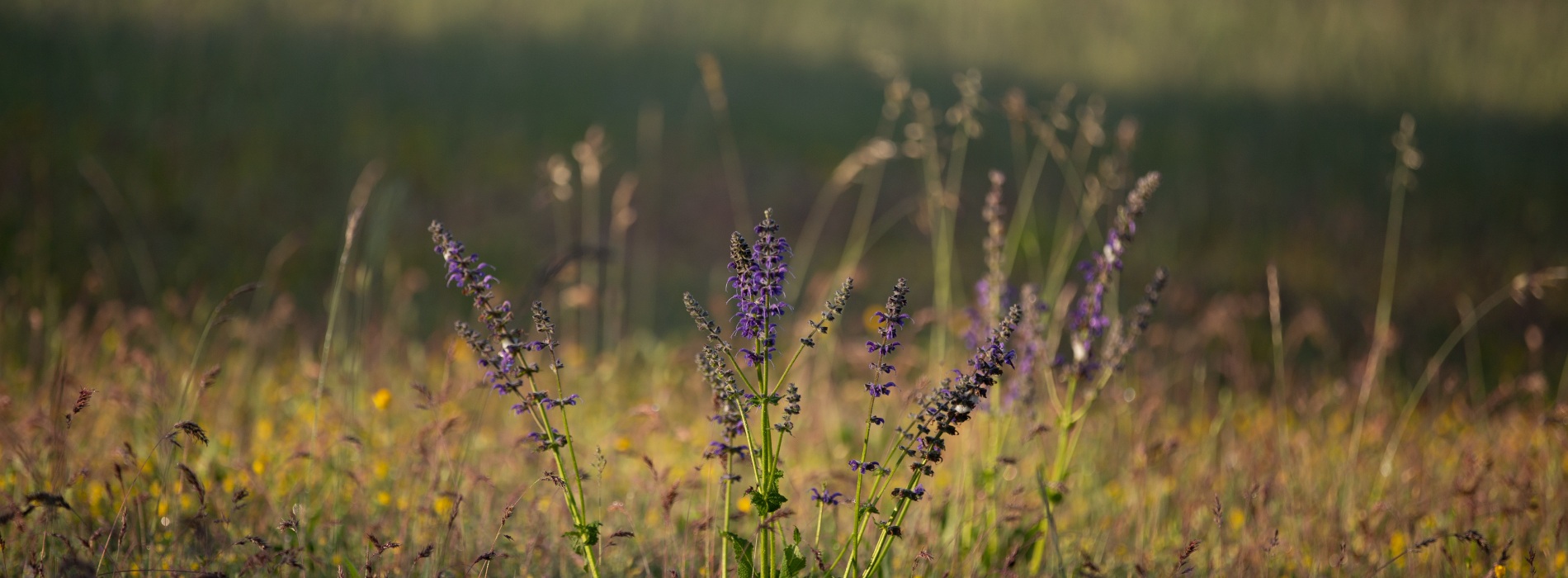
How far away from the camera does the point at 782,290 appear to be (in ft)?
5.42

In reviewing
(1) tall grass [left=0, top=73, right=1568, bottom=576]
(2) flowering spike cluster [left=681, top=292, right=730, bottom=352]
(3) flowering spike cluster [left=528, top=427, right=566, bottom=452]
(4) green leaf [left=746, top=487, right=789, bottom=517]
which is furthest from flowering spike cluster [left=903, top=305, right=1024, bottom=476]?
(3) flowering spike cluster [left=528, top=427, right=566, bottom=452]

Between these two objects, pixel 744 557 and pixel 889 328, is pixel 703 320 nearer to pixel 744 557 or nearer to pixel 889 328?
pixel 889 328

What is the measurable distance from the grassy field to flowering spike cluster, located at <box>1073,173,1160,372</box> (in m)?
0.01

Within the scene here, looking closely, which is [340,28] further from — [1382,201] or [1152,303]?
[1382,201]

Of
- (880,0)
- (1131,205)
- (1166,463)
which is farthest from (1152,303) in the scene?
(880,0)

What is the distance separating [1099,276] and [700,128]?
17.8ft

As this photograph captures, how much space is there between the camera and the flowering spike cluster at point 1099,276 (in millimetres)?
2254

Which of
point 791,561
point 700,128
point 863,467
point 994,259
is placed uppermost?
point 700,128

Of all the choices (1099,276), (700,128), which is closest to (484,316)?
(1099,276)

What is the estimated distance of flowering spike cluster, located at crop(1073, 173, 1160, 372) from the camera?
2.25 m

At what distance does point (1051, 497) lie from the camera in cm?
240

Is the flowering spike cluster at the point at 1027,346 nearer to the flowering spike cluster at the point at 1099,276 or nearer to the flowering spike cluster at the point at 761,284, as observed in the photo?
the flowering spike cluster at the point at 1099,276

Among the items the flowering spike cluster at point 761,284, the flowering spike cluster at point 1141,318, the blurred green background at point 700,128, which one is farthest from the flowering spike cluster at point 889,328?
the blurred green background at point 700,128

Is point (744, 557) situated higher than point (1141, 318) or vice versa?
point (1141, 318)
